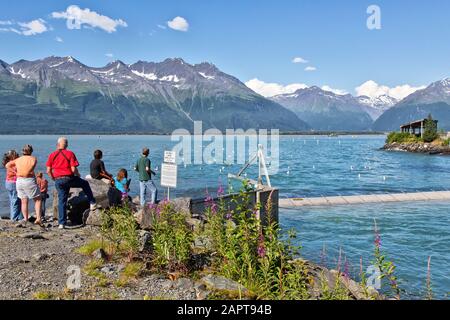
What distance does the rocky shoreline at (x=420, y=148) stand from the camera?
107 metres

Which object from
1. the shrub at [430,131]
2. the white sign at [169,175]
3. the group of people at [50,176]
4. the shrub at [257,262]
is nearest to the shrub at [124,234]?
the group of people at [50,176]

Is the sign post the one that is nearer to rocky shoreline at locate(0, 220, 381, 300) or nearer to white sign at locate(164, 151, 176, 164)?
white sign at locate(164, 151, 176, 164)

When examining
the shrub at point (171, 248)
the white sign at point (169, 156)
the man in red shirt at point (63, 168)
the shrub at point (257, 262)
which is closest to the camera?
the shrub at point (257, 262)

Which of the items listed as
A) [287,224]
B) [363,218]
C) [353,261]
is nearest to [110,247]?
[353,261]

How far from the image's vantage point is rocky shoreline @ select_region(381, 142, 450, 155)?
10706 cm

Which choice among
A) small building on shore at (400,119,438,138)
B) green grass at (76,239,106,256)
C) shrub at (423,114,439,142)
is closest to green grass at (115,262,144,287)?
green grass at (76,239,106,256)

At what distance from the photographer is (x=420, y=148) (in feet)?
378

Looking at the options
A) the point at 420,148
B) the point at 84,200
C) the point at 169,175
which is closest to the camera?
the point at 84,200

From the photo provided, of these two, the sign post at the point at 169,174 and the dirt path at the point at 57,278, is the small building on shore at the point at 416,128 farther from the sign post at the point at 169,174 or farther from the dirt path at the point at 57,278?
the dirt path at the point at 57,278

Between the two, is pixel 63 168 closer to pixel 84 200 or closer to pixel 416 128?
pixel 84 200

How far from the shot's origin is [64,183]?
493 inches

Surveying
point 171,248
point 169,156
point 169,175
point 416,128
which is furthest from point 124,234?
point 416,128
